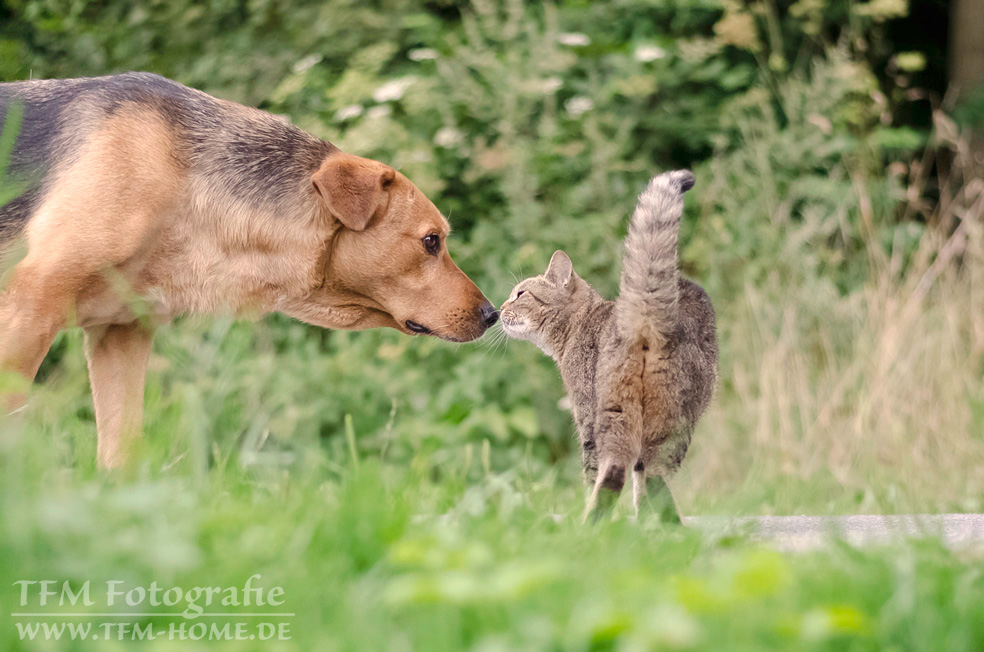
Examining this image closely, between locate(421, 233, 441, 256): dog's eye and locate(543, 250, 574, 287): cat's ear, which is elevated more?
locate(421, 233, 441, 256): dog's eye

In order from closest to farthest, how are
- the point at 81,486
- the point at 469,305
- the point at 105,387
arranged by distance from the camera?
the point at 81,486
the point at 105,387
the point at 469,305

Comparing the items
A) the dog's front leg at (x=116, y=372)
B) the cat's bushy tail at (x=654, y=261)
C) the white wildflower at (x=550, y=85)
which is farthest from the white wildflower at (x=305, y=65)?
the cat's bushy tail at (x=654, y=261)

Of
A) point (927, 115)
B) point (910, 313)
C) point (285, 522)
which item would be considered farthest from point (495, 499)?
point (927, 115)

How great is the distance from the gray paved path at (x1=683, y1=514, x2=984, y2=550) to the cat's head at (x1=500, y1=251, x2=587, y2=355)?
1295 millimetres

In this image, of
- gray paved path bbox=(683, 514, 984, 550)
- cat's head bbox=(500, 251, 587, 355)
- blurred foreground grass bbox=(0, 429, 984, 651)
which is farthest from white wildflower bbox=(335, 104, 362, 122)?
blurred foreground grass bbox=(0, 429, 984, 651)

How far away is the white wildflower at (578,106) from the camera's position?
23.8ft

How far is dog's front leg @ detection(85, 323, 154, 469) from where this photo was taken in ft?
13.8

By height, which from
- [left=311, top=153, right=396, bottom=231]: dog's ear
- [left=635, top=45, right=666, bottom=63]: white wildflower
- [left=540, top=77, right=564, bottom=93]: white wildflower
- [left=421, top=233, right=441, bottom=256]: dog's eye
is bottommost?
[left=540, top=77, right=564, bottom=93]: white wildflower

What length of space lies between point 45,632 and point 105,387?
273 cm

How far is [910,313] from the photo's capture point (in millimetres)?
6508

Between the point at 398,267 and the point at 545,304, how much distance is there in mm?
749

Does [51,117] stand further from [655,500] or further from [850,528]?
[850,528]

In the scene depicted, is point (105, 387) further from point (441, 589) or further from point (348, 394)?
point (441, 589)

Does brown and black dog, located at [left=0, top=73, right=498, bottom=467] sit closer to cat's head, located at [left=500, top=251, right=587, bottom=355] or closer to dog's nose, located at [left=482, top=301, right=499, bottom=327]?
dog's nose, located at [left=482, top=301, right=499, bottom=327]
